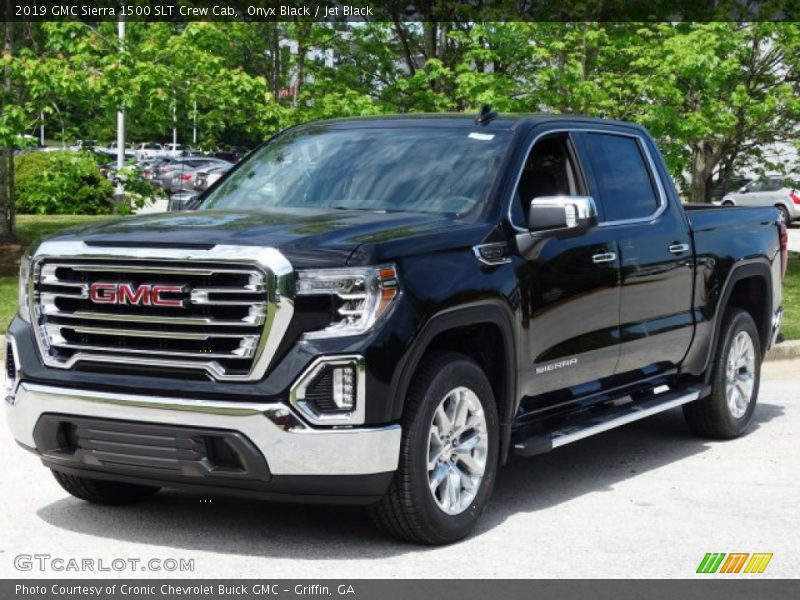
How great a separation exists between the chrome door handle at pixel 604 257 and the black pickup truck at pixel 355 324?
2 cm

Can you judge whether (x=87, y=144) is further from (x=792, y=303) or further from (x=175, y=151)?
(x=175, y=151)

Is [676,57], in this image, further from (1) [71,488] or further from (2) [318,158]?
(1) [71,488]

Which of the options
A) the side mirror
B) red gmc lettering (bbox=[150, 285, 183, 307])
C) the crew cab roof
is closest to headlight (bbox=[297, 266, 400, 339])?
red gmc lettering (bbox=[150, 285, 183, 307])

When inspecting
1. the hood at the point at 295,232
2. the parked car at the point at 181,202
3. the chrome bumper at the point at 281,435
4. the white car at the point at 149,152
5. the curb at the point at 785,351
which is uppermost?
the hood at the point at 295,232

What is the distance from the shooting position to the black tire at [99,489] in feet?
22.6

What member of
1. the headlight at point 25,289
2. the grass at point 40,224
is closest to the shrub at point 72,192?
the grass at point 40,224

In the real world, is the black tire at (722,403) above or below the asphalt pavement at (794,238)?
above

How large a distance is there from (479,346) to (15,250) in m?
15.0

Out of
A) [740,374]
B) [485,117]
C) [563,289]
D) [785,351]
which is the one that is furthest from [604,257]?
[785,351]

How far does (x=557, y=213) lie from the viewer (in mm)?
6773

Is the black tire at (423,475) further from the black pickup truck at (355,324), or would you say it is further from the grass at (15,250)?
the grass at (15,250)

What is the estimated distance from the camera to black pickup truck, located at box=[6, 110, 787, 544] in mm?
5719

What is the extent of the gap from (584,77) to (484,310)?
13.1 m
